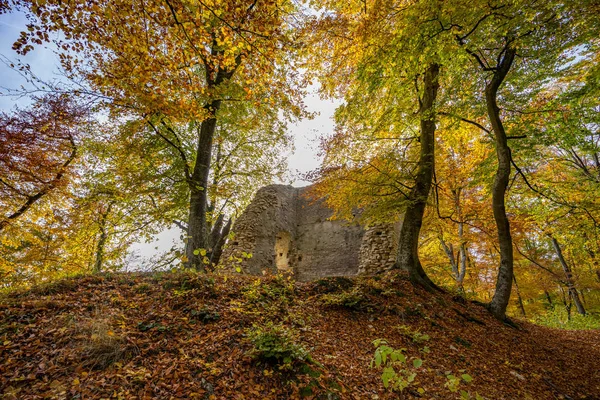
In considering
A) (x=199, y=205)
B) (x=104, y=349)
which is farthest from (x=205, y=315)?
(x=199, y=205)

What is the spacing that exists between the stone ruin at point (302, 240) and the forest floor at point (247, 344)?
3.88 m

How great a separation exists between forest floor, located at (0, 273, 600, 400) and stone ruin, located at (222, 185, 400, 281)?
388cm

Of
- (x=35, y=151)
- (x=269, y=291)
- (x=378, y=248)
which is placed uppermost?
(x=35, y=151)

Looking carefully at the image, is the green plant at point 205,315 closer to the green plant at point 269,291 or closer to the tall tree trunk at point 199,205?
the green plant at point 269,291

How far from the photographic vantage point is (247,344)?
107 inches

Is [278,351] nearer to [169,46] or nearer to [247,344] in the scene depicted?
[247,344]

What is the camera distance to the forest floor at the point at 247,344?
85.5 inches

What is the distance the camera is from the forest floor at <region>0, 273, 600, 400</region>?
2172 millimetres

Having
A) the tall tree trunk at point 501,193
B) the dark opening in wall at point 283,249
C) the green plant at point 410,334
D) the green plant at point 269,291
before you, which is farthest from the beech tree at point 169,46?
the dark opening in wall at point 283,249

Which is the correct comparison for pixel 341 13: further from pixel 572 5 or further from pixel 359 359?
pixel 359 359

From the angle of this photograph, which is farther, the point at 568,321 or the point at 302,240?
the point at 302,240

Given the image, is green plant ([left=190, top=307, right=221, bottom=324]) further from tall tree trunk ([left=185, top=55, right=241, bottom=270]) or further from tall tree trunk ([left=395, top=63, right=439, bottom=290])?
tall tree trunk ([left=395, top=63, right=439, bottom=290])

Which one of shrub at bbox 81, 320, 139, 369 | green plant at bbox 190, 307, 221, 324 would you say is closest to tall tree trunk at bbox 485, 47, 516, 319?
green plant at bbox 190, 307, 221, 324

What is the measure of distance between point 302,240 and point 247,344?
32.5 feet
